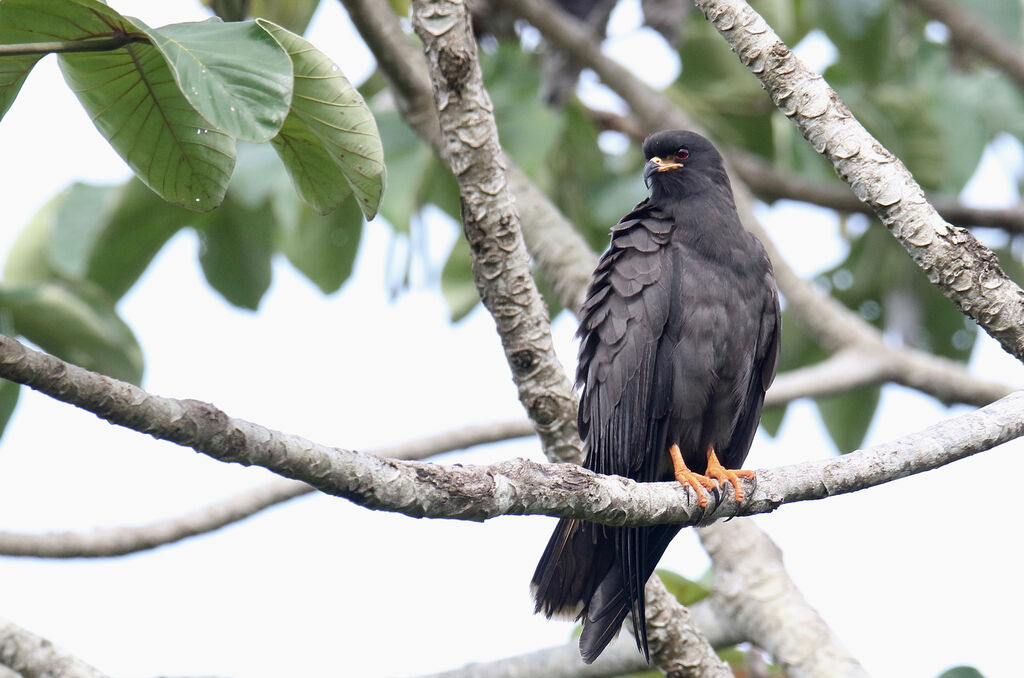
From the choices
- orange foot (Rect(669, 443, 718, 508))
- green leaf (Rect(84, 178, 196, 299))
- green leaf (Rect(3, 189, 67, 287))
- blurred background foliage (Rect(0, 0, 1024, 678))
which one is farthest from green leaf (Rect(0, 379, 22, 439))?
orange foot (Rect(669, 443, 718, 508))

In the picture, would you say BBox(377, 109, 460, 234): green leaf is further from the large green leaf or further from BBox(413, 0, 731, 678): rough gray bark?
BBox(413, 0, 731, 678): rough gray bark

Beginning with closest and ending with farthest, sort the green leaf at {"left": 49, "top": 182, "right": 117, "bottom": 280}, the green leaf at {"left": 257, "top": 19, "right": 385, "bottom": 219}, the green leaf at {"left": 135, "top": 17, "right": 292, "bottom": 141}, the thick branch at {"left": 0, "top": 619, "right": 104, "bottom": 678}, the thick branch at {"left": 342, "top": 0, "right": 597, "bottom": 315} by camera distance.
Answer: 1. the green leaf at {"left": 135, "top": 17, "right": 292, "bottom": 141}
2. the green leaf at {"left": 257, "top": 19, "right": 385, "bottom": 219}
3. the thick branch at {"left": 0, "top": 619, "right": 104, "bottom": 678}
4. the thick branch at {"left": 342, "top": 0, "right": 597, "bottom": 315}
5. the green leaf at {"left": 49, "top": 182, "right": 117, "bottom": 280}

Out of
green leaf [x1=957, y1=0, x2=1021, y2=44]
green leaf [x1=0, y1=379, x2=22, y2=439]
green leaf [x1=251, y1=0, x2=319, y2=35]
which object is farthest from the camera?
green leaf [x1=957, y1=0, x2=1021, y2=44]

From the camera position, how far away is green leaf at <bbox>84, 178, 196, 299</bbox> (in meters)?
5.55

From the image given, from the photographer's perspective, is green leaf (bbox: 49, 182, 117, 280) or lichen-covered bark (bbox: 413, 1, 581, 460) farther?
green leaf (bbox: 49, 182, 117, 280)

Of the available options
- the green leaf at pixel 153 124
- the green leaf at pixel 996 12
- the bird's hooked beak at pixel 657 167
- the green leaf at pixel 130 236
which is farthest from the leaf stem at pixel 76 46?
the green leaf at pixel 996 12

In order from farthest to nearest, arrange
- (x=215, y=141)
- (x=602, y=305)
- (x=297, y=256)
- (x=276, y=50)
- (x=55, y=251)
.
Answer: (x=297, y=256)
(x=55, y=251)
(x=602, y=305)
(x=215, y=141)
(x=276, y=50)

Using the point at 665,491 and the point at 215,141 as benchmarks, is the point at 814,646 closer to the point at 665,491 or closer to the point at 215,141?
the point at 665,491

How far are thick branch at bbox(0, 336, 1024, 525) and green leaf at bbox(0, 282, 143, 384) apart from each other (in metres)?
2.70

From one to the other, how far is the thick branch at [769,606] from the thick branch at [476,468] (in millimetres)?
1019

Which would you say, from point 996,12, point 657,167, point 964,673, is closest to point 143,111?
point 657,167

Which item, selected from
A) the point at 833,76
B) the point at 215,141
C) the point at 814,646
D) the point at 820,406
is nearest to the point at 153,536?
the point at 215,141

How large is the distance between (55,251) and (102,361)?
998 mm

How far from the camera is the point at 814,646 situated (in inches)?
157
